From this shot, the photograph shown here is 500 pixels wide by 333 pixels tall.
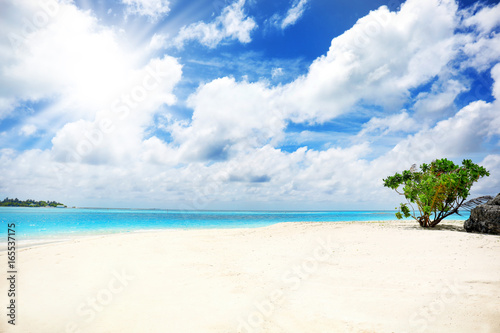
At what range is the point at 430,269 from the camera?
902 cm

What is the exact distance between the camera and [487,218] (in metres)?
16.3

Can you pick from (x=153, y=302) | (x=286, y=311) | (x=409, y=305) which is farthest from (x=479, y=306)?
(x=153, y=302)

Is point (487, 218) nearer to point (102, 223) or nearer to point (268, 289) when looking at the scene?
point (268, 289)

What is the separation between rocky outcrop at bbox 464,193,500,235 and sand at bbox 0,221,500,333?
390 cm

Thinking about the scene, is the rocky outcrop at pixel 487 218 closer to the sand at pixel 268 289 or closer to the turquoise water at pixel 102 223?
the sand at pixel 268 289

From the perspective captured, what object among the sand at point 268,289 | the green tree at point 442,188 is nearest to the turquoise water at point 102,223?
the sand at point 268,289

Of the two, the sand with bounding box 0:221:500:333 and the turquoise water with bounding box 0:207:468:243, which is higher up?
the sand with bounding box 0:221:500:333

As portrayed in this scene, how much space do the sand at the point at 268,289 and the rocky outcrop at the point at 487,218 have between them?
12.8ft

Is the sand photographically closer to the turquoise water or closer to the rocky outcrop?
the rocky outcrop

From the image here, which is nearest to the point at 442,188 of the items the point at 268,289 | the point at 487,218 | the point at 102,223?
the point at 487,218

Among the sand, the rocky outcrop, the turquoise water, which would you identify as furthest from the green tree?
the turquoise water

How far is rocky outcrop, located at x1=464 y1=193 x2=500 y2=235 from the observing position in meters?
15.8

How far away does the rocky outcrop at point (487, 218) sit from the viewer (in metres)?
15.8

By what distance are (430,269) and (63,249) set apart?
56.0 feet
